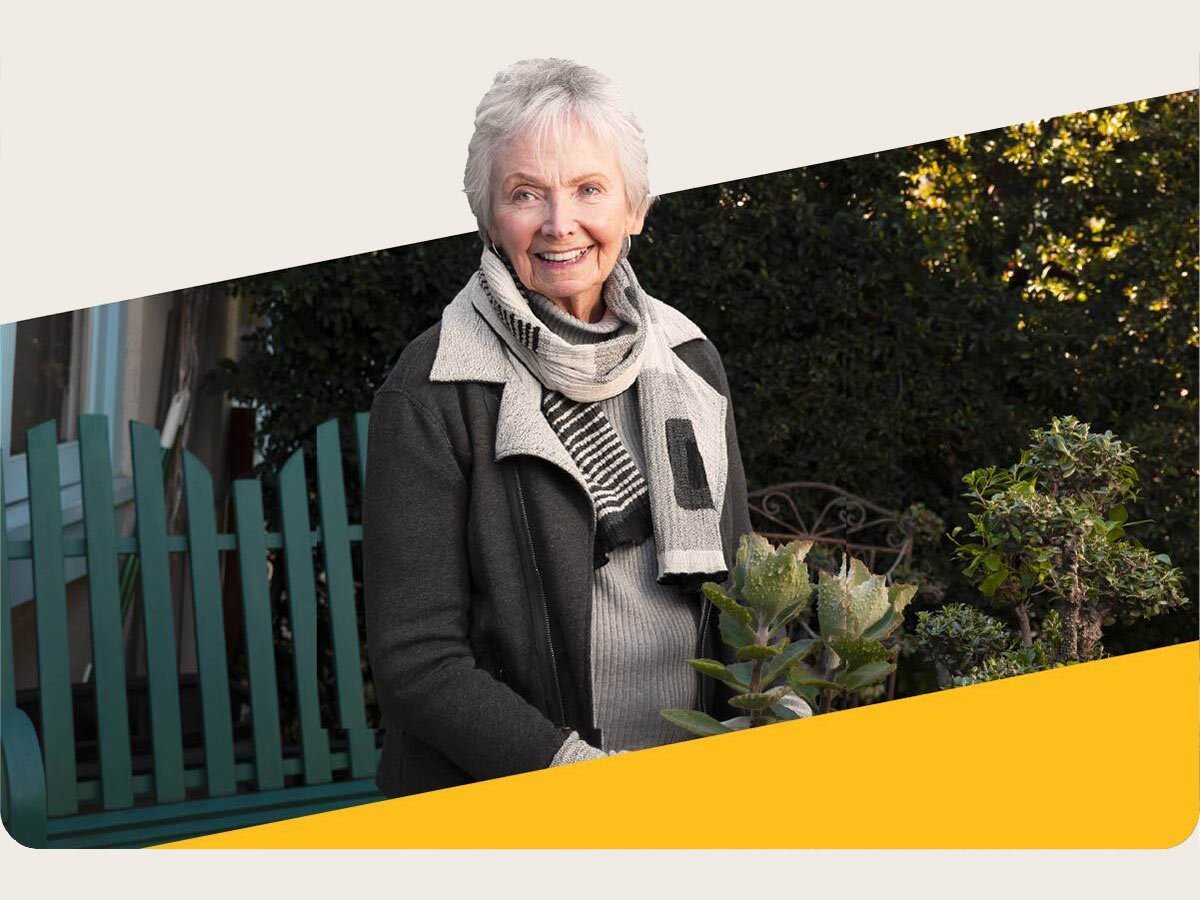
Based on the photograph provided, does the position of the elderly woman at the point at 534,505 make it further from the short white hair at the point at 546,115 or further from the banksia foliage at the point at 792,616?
the banksia foliage at the point at 792,616

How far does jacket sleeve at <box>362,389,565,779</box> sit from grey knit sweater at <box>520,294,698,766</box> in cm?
14

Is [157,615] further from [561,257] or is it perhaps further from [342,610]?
[561,257]

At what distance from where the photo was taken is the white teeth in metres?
2.07

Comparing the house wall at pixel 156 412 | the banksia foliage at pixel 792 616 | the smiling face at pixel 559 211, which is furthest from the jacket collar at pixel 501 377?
the house wall at pixel 156 412

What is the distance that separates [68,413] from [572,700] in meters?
2.96

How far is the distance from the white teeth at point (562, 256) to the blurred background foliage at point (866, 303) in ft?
7.36

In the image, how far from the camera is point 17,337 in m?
4.06

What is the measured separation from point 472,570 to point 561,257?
1.61 ft

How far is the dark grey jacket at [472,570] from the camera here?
1.96m

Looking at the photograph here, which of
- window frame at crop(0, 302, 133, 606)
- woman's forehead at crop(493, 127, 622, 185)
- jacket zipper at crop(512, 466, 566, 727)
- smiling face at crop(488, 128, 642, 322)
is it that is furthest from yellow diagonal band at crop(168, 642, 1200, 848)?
window frame at crop(0, 302, 133, 606)

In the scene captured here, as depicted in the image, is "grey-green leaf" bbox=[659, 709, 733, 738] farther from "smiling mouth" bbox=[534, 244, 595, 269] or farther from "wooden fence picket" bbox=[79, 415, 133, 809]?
"wooden fence picket" bbox=[79, 415, 133, 809]

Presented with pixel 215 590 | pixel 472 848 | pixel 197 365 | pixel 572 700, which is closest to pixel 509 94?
pixel 572 700

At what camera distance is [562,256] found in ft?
6.80

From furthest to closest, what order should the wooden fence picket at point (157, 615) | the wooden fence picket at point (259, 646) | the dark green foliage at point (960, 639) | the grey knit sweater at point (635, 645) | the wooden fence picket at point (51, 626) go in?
the wooden fence picket at point (259, 646), the wooden fence picket at point (157, 615), the wooden fence picket at point (51, 626), the dark green foliage at point (960, 639), the grey knit sweater at point (635, 645)
